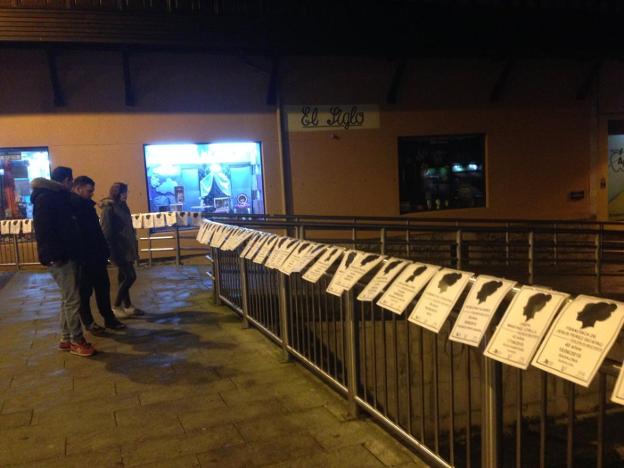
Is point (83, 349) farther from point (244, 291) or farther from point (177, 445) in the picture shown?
point (177, 445)

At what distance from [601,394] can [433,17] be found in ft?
39.5

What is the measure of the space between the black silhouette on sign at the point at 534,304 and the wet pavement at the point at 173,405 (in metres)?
1.39

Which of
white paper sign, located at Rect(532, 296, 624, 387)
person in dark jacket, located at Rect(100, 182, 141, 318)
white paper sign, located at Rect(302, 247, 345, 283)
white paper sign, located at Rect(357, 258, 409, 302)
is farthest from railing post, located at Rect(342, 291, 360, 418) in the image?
person in dark jacket, located at Rect(100, 182, 141, 318)

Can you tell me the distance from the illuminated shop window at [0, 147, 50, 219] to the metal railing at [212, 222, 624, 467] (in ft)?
20.5

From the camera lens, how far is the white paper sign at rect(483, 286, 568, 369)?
7.45 ft

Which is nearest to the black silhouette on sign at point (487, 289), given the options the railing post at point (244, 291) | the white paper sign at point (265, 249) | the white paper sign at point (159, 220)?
the white paper sign at point (265, 249)

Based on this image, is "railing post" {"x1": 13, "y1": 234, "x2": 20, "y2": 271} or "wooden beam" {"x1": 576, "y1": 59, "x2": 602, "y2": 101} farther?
"wooden beam" {"x1": 576, "y1": 59, "x2": 602, "y2": 101}

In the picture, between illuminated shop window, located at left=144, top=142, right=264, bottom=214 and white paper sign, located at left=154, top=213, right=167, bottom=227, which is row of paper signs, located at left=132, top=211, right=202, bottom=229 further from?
illuminated shop window, located at left=144, top=142, right=264, bottom=214

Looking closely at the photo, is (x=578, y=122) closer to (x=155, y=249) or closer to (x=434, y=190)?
(x=434, y=190)

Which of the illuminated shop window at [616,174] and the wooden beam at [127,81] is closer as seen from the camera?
the wooden beam at [127,81]

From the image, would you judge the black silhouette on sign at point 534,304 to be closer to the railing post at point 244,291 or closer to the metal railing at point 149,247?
the railing post at point 244,291

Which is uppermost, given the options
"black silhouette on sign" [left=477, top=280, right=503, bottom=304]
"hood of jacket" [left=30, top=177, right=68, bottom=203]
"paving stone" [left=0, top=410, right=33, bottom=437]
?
"hood of jacket" [left=30, top=177, right=68, bottom=203]

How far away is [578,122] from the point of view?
53.0 ft

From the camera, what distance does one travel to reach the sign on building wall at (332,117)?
13.4 m
